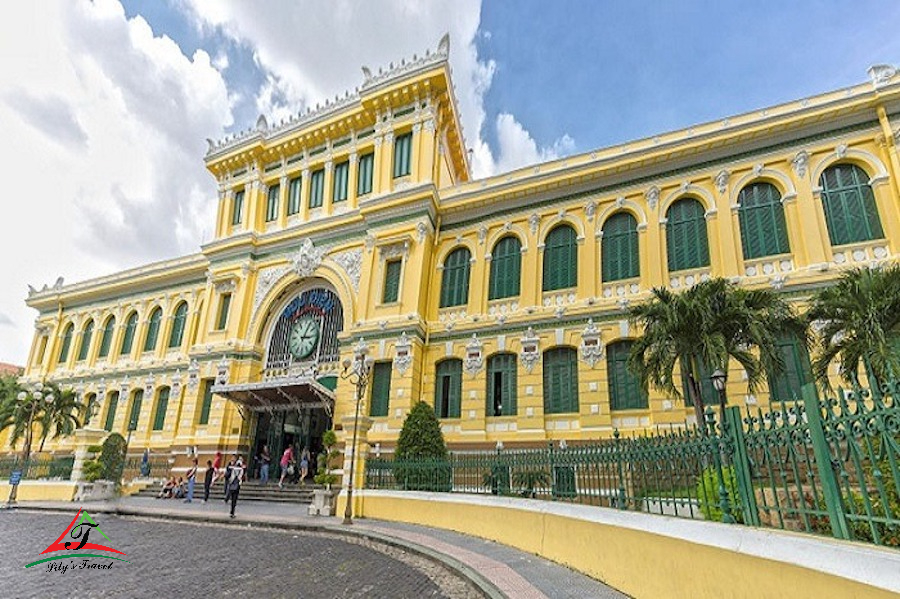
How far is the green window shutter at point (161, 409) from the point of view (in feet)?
80.0

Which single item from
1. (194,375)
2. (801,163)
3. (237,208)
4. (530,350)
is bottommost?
(194,375)

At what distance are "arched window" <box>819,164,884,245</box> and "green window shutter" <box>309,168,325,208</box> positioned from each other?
765 inches

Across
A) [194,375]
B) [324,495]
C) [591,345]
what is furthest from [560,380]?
[194,375]

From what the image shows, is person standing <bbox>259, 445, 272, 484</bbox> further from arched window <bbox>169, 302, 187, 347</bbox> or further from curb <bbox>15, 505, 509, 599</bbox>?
arched window <bbox>169, 302, 187, 347</bbox>

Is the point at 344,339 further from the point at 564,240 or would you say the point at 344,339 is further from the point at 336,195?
the point at 564,240

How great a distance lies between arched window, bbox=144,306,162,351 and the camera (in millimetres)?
26984

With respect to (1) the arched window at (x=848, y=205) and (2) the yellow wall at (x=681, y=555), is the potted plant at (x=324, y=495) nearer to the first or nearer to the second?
(2) the yellow wall at (x=681, y=555)

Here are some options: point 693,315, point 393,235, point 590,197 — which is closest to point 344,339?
point 393,235

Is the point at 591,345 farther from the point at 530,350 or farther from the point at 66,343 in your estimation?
the point at 66,343

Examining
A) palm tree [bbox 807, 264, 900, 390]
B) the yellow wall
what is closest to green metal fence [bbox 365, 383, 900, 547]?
the yellow wall

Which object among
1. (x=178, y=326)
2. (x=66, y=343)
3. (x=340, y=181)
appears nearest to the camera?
(x=340, y=181)

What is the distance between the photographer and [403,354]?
706 inches

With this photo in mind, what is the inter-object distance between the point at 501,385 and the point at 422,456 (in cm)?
469

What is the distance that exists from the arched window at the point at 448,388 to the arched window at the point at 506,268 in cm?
294
